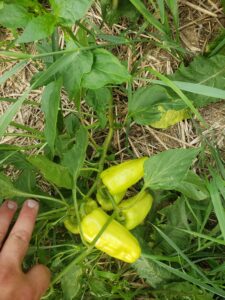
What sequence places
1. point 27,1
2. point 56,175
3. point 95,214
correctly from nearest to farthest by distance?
point 27,1, point 56,175, point 95,214

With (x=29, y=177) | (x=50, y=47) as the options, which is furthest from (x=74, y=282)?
(x=50, y=47)

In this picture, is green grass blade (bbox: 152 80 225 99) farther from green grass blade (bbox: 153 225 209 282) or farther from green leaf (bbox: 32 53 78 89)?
green grass blade (bbox: 153 225 209 282)

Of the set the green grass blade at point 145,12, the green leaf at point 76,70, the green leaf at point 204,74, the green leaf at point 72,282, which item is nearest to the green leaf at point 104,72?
the green leaf at point 76,70

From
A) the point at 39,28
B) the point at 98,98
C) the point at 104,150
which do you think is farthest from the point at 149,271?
the point at 39,28

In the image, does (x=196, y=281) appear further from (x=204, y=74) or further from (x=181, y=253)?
(x=204, y=74)

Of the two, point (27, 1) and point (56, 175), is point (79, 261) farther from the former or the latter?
point (27, 1)

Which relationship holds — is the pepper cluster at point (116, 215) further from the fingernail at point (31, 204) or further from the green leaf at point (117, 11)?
A: the green leaf at point (117, 11)
